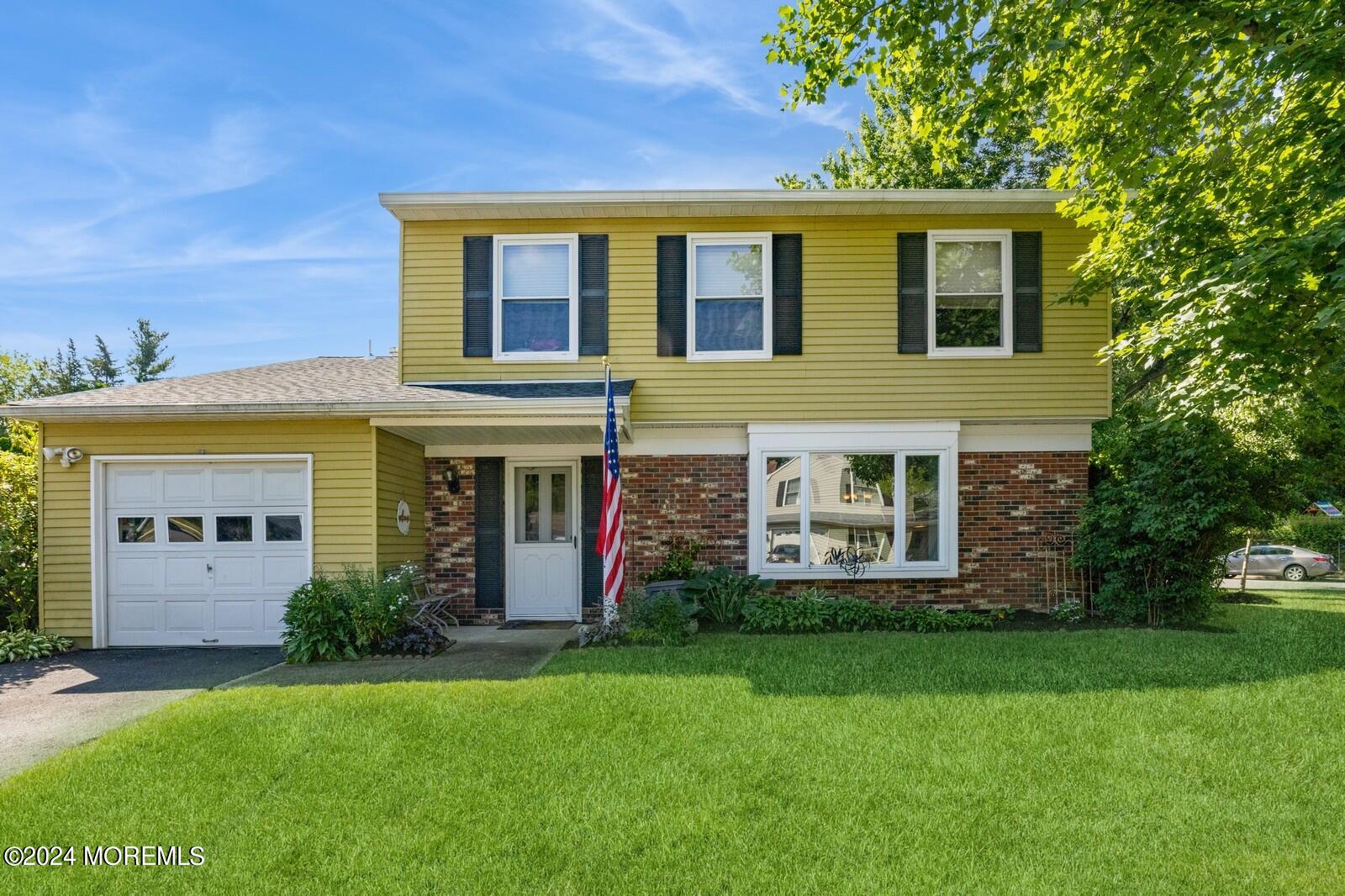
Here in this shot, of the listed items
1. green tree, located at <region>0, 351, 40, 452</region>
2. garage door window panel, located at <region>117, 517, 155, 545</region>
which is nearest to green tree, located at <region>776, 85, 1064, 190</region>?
garage door window panel, located at <region>117, 517, 155, 545</region>

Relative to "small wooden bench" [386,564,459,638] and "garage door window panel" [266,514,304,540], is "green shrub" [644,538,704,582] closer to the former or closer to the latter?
"small wooden bench" [386,564,459,638]

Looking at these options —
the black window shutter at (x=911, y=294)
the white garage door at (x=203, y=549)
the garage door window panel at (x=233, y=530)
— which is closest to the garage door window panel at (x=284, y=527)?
the white garage door at (x=203, y=549)

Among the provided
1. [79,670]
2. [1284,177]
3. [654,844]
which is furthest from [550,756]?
[1284,177]

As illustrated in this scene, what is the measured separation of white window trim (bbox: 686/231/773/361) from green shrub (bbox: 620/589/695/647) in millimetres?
3186

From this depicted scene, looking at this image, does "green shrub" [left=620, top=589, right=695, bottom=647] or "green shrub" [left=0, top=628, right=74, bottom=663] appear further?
"green shrub" [left=0, top=628, right=74, bottom=663]

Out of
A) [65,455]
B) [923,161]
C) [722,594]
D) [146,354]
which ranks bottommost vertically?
[722,594]

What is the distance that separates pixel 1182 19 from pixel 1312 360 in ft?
12.0

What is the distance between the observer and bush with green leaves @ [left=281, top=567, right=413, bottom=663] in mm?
8209

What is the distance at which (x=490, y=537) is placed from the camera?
10.7m

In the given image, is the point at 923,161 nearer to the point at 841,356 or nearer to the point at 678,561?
the point at 841,356

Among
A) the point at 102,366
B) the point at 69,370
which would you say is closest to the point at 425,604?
the point at 69,370

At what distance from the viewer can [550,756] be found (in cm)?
495

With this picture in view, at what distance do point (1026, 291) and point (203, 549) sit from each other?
10.6m

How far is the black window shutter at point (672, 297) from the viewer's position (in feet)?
33.8
